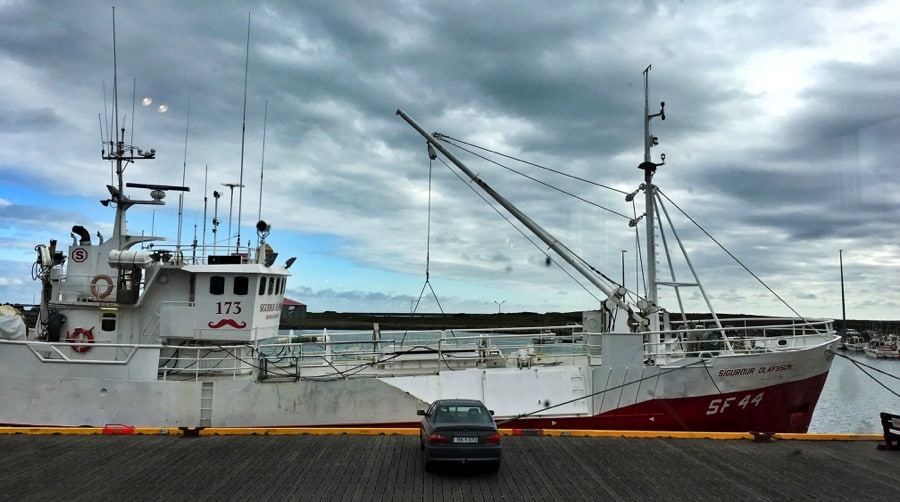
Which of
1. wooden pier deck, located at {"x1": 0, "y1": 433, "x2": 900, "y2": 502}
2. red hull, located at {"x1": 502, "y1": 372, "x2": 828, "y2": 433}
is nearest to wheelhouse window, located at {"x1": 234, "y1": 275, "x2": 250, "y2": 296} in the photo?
wooden pier deck, located at {"x1": 0, "y1": 433, "x2": 900, "y2": 502}

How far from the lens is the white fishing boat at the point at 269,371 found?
1617 cm

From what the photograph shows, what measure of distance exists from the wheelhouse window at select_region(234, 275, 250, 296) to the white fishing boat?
3cm

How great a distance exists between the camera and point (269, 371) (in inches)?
679

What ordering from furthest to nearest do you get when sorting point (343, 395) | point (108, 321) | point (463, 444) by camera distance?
point (108, 321) → point (343, 395) → point (463, 444)

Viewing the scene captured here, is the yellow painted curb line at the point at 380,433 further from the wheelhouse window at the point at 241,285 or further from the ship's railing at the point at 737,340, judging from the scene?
the wheelhouse window at the point at 241,285

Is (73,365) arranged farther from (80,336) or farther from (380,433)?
(380,433)

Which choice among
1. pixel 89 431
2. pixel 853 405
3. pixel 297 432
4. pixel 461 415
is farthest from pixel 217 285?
pixel 853 405

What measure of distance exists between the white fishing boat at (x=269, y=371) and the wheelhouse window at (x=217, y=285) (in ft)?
0.10

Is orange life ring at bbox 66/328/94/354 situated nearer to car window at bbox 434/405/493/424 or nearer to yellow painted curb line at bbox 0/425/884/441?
yellow painted curb line at bbox 0/425/884/441

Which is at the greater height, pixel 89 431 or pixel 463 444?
pixel 463 444

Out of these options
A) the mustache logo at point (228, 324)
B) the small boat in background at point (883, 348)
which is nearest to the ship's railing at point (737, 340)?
the mustache logo at point (228, 324)

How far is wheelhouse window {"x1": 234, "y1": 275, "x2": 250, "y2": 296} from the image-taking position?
58.7ft

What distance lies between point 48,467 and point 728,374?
53.4ft

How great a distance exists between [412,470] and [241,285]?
33.1 feet
